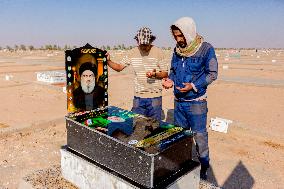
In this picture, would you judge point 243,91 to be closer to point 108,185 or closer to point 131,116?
point 131,116

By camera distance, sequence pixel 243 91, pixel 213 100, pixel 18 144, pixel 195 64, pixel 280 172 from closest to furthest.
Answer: pixel 195 64 < pixel 280 172 < pixel 18 144 < pixel 213 100 < pixel 243 91

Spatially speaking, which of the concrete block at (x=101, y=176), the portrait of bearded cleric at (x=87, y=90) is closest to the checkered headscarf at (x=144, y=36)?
the portrait of bearded cleric at (x=87, y=90)

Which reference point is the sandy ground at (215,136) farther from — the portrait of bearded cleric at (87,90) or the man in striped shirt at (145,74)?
the man in striped shirt at (145,74)

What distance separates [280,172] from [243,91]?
9.12 m

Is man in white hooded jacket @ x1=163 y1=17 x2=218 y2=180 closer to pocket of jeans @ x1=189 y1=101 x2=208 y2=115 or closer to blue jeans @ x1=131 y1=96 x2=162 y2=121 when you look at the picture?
pocket of jeans @ x1=189 y1=101 x2=208 y2=115

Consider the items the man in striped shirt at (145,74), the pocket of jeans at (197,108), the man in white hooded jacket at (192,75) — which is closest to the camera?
the man in white hooded jacket at (192,75)

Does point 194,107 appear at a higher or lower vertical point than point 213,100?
higher

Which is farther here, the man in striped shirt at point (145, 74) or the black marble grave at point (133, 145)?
the man in striped shirt at point (145, 74)

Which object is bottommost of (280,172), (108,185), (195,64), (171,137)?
(280,172)

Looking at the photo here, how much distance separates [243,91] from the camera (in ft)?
45.2

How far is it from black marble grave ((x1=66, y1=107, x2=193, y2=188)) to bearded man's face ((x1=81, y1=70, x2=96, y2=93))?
1.65 feet

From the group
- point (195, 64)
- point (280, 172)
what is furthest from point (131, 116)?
point (280, 172)

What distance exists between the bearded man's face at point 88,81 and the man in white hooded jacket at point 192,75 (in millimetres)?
1126

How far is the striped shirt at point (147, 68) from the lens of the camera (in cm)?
475
